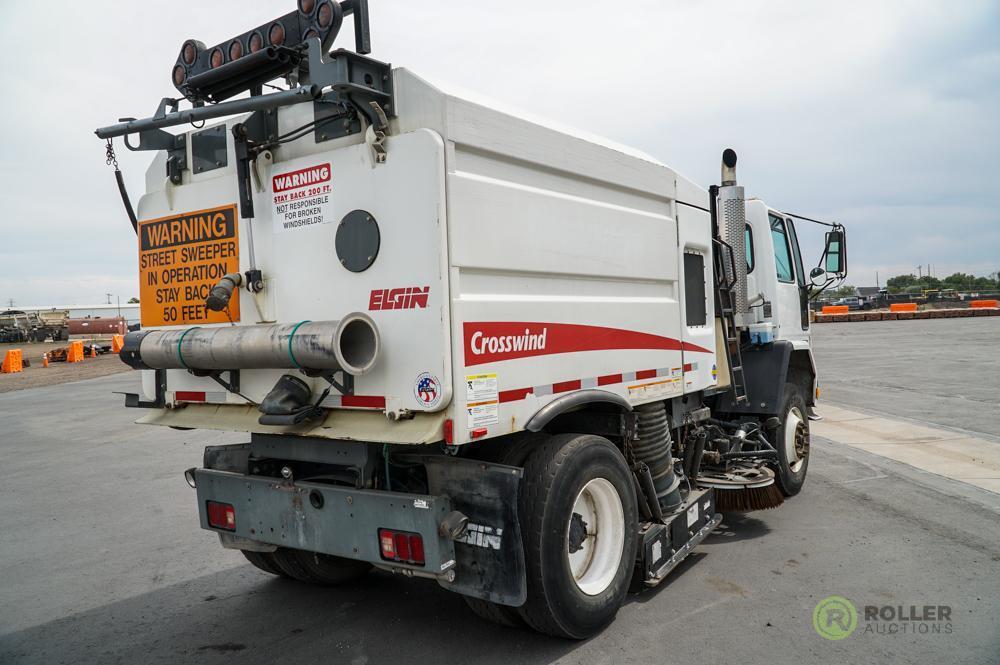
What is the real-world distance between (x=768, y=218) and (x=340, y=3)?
15.8 feet

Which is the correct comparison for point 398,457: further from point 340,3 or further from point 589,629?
point 340,3

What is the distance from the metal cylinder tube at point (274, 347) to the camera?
317 centimetres

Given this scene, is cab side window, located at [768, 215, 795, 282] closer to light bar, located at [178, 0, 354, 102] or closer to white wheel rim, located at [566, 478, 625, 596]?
white wheel rim, located at [566, 478, 625, 596]

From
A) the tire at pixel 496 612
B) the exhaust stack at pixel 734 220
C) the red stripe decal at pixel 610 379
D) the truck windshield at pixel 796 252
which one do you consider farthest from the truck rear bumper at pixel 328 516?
the truck windshield at pixel 796 252

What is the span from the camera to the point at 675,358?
5.00 m

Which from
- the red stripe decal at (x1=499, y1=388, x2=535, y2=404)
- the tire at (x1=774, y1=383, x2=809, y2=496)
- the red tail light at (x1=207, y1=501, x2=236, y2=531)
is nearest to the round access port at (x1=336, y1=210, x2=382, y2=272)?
the red stripe decal at (x1=499, y1=388, x2=535, y2=404)

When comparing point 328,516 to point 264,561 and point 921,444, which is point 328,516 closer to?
point 264,561

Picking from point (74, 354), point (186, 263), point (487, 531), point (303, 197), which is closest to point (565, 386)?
point (487, 531)

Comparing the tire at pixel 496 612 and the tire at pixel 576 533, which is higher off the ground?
the tire at pixel 576 533

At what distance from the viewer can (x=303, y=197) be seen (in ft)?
12.2

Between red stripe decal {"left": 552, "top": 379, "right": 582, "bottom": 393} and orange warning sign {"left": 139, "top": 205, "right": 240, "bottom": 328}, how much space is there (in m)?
1.85

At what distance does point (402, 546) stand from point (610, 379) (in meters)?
1.62

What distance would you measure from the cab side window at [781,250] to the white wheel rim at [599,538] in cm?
387

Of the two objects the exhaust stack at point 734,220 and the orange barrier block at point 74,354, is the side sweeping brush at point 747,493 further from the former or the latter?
the orange barrier block at point 74,354
